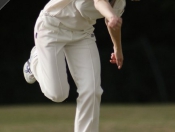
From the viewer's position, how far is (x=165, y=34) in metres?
22.4

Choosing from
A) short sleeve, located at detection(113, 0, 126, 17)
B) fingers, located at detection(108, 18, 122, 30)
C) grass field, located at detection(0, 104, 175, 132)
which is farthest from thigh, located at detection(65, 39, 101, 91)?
grass field, located at detection(0, 104, 175, 132)

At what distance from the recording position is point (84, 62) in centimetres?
700

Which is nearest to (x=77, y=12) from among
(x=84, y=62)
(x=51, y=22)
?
(x=51, y=22)

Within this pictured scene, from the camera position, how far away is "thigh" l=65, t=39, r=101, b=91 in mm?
6922

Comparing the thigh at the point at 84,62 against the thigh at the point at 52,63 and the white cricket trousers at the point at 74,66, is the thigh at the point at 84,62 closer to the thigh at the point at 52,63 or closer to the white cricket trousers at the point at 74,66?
the white cricket trousers at the point at 74,66

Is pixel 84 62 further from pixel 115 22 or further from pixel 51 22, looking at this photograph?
pixel 115 22

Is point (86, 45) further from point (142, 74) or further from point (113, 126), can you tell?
point (142, 74)

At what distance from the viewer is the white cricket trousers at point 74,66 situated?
22.7 ft

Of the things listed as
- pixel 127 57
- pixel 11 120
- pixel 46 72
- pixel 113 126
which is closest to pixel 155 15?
pixel 127 57

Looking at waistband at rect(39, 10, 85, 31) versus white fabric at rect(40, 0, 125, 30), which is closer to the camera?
white fabric at rect(40, 0, 125, 30)

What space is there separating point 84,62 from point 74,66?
0.14m

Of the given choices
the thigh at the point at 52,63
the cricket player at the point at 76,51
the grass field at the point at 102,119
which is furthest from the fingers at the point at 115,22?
the grass field at the point at 102,119

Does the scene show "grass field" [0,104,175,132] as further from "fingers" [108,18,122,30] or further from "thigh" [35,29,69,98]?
"fingers" [108,18,122,30]

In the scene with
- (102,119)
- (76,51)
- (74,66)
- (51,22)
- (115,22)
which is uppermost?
(115,22)
